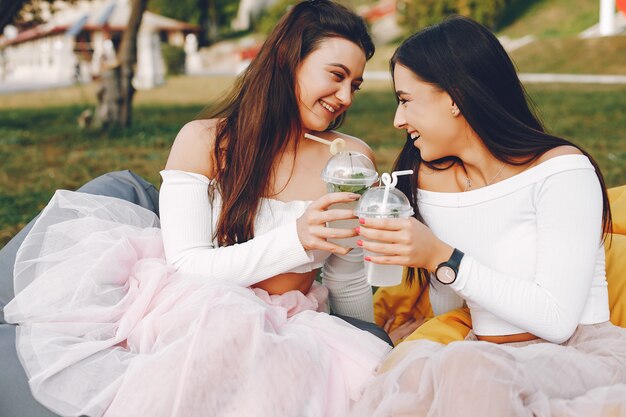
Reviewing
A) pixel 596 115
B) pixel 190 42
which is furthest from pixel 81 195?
pixel 190 42

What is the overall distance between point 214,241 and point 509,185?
116 centimetres

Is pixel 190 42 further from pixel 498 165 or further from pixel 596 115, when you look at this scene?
pixel 498 165

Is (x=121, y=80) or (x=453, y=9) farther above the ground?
(x=453, y=9)

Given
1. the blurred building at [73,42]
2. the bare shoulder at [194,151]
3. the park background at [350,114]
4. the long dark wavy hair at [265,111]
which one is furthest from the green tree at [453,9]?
the bare shoulder at [194,151]

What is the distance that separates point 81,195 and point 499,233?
1778 mm

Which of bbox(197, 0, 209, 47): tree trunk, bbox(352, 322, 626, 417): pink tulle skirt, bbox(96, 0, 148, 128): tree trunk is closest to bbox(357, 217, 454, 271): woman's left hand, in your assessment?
bbox(352, 322, 626, 417): pink tulle skirt

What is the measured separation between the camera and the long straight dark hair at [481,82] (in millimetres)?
2445

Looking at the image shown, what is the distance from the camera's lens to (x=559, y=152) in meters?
2.46

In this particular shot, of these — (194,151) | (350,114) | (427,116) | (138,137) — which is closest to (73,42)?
(350,114)

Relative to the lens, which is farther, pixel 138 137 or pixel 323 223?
pixel 138 137

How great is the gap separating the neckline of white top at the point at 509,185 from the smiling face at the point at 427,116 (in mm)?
166

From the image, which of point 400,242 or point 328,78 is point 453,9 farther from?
point 400,242

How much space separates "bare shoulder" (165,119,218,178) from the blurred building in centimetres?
2715

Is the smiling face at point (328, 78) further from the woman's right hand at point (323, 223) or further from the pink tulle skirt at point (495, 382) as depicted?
the pink tulle skirt at point (495, 382)
